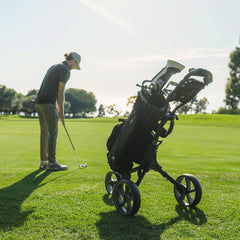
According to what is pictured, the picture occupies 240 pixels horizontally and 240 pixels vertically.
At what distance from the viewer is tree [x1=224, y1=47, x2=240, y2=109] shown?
52.0 metres

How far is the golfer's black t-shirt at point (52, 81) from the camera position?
564 centimetres

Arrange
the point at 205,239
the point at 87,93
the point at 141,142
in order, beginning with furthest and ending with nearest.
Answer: the point at 87,93 < the point at 141,142 < the point at 205,239

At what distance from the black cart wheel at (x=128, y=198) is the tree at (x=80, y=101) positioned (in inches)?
4219

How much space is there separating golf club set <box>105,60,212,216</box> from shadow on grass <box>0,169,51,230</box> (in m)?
1.19

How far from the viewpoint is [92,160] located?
7129 millimetres

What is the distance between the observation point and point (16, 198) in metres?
3.86

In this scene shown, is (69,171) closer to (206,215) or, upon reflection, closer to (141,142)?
(141,142)

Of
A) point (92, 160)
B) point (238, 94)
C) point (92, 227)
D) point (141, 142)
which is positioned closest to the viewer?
point (92, 227)

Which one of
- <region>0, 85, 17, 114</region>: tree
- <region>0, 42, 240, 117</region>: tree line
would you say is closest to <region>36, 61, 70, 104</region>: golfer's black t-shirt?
<region>0, 42, 240, 117</region>: tree line

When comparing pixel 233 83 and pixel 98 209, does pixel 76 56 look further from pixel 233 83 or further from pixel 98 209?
pixel 233 83

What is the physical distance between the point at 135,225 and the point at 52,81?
12.3ft

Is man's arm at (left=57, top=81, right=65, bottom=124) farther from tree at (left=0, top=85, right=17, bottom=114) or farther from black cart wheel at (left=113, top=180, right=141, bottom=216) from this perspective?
tree at (left=0, top=85, right=17, bottom=114)

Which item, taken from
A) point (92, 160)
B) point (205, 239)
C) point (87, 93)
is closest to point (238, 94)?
point (92, 160)

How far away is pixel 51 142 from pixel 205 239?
13.0 ft
